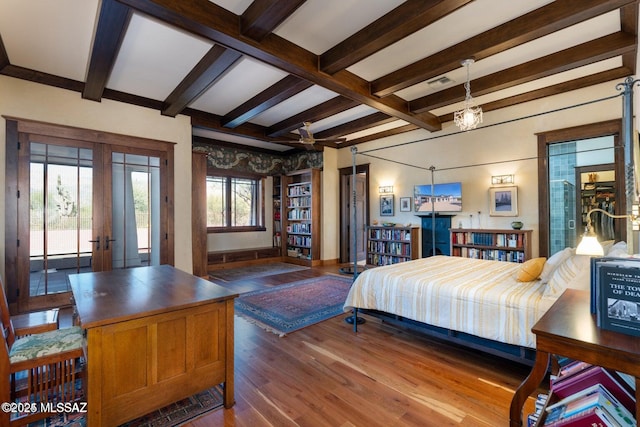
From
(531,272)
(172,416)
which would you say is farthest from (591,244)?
(172,416)

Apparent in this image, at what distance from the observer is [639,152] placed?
93.9 inches

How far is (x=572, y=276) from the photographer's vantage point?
2037 mm

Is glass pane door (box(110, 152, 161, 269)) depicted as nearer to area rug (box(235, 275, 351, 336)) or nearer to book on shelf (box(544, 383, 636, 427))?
area rug (box(235, 275, 351, 336))

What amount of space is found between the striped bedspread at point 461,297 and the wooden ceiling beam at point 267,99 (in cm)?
261

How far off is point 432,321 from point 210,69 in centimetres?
356

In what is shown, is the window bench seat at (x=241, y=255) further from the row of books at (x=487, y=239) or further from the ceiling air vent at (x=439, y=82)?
the ceiling air vent at (x=439, y=82)

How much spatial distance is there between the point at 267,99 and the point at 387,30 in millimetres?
2125

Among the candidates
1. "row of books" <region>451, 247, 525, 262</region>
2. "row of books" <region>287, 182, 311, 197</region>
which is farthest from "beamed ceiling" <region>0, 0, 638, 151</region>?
"row of books" <region>287, 182, 311, 197</region>

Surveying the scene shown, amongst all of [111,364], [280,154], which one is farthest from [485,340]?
[280,154]

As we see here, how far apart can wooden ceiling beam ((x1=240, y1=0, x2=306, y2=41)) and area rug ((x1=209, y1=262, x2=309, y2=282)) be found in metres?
4.28

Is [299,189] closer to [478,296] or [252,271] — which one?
[252,271]

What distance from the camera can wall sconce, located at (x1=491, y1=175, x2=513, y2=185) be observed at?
483 centimetres

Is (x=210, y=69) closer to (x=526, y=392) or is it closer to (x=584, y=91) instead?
(x=526, y=392)

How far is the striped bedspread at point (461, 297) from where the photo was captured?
2131mm
